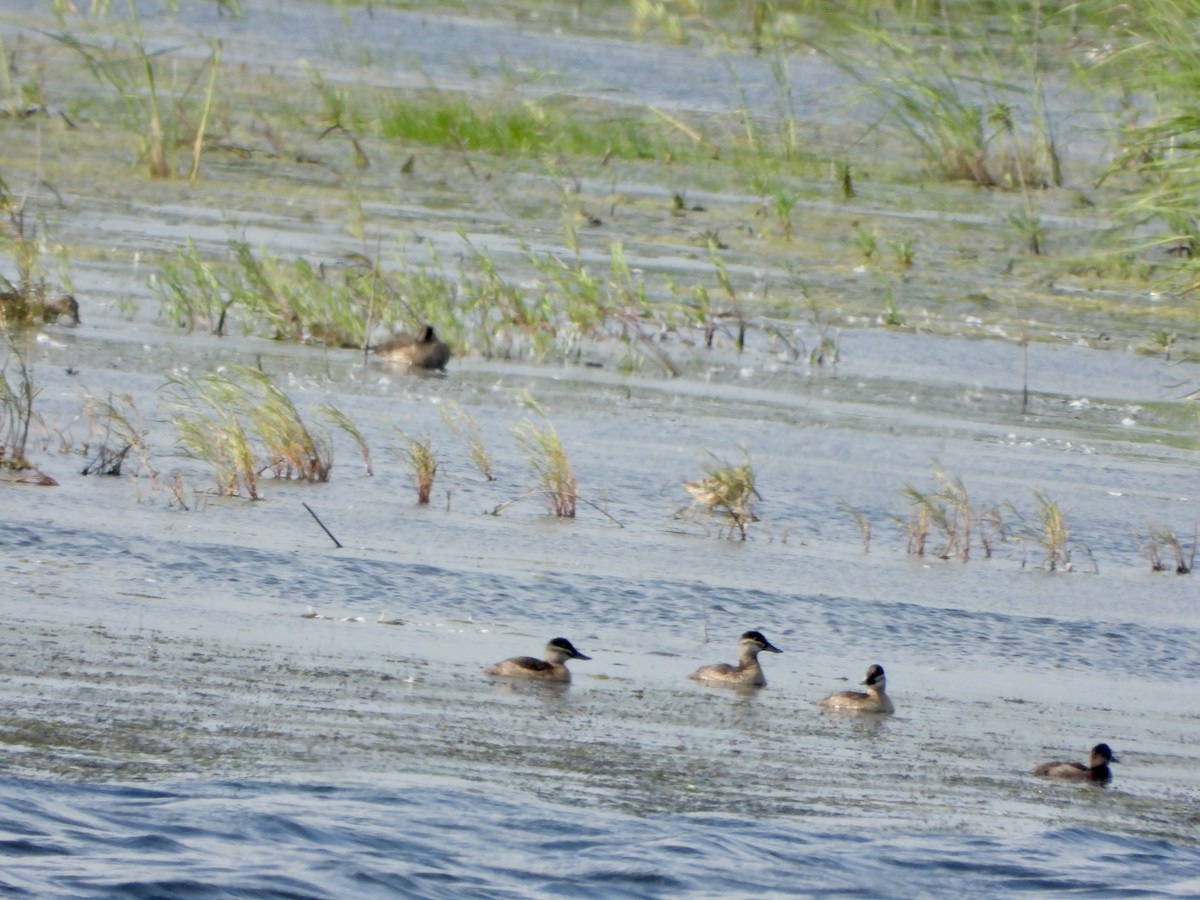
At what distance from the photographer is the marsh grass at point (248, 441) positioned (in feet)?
28.5

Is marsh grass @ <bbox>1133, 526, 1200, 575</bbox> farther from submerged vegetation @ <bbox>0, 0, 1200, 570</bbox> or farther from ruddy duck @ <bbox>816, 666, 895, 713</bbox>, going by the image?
ruddy duck @ <bbox>816, 666, 895, 713</bbox>

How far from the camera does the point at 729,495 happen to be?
9.05 meters

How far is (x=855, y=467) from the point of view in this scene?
10.3 m

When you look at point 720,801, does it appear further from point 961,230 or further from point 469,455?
point 961,230

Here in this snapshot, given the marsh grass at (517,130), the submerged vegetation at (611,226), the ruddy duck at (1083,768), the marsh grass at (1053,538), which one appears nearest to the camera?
the ruddy duck at (1083,768)

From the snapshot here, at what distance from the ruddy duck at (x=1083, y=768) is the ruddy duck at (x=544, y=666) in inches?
53.4

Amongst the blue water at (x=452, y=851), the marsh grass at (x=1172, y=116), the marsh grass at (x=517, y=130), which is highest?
the marsh grass at (x=517, y=130)

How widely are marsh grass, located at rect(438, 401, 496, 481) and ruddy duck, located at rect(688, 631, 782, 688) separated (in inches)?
90.9

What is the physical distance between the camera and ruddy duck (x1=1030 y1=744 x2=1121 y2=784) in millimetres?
6016

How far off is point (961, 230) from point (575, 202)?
2657mm

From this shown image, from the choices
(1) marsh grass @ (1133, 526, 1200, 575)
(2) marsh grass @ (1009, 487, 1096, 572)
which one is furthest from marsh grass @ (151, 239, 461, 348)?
(1) marsh grass @ (1133, 526, 1200, 575)

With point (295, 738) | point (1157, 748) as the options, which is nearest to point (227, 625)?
point (295, 738)

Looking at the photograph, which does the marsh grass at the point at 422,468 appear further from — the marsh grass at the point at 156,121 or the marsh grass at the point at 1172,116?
the marsh grass at the point at 156,121

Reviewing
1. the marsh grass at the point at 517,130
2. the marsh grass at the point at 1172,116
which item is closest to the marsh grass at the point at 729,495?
the marsh grass at the point at 1172,116
